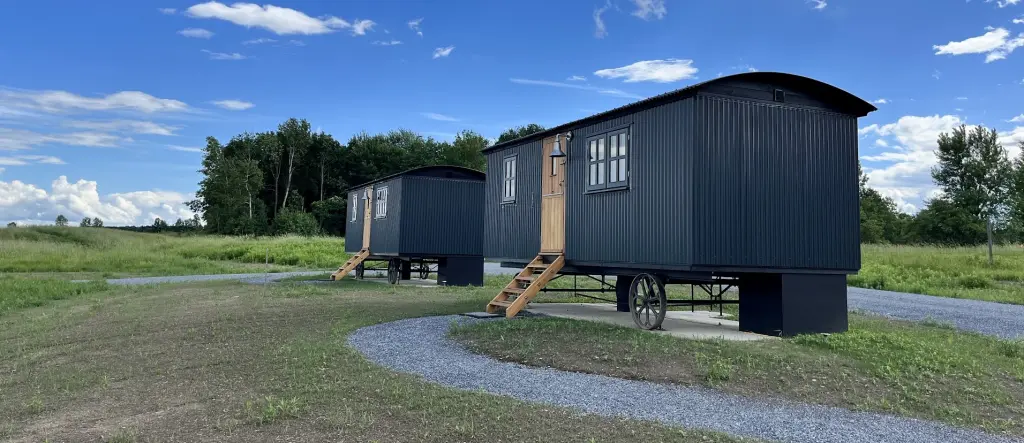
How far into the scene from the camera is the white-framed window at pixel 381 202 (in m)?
21.2

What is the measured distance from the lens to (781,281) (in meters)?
9.65

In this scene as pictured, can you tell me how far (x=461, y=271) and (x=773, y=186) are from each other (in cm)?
1175

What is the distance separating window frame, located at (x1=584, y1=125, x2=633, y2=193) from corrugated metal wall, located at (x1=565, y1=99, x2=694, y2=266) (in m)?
0.06

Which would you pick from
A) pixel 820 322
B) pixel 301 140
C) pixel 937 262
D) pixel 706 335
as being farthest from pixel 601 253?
pixel 301 140

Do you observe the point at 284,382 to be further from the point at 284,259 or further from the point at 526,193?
the point at 284,259

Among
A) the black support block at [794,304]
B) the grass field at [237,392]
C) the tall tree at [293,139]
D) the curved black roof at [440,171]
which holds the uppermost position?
the tall tree at [293,139]

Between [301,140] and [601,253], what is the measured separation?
51.2 meters

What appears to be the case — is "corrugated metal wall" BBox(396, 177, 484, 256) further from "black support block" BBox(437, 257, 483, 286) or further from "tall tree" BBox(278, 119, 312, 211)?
"tall tree" BBox(278, 119, 312, 211)

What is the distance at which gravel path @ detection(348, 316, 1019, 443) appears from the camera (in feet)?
17.1

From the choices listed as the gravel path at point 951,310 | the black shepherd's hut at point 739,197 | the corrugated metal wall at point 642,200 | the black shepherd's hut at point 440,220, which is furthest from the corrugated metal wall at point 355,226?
the gravel path at point 951,310

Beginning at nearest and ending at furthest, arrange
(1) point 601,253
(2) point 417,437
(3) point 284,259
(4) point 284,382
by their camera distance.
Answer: (2) point 417,437 < (4) point 284,382 < (1) point 601,253 < (3) point 284,259

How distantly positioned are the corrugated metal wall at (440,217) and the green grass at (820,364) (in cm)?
1023

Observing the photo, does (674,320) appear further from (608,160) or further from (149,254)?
(149,254)

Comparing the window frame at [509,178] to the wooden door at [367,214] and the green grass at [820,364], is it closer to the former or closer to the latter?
the green grass at [820,364]
